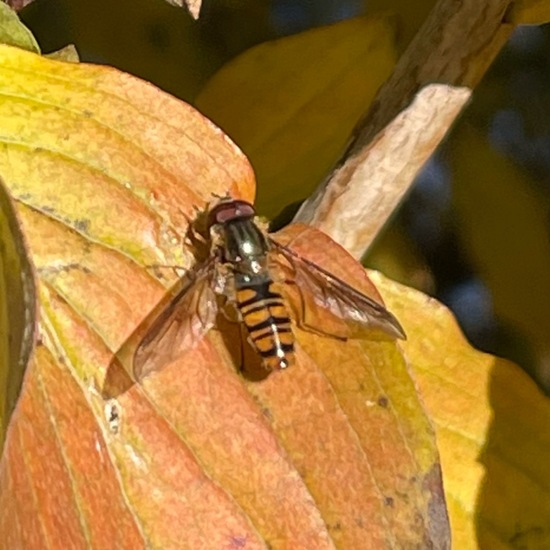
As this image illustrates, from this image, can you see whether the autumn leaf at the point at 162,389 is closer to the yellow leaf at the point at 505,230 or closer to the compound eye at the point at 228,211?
the compound eye at the point at 228,211

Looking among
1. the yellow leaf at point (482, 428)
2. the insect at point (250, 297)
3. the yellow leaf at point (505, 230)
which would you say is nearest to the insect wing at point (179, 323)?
the insect at point (250, 297)

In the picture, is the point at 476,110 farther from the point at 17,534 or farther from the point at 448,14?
the point at 17,534

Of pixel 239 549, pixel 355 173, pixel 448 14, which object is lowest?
pixel 239 549

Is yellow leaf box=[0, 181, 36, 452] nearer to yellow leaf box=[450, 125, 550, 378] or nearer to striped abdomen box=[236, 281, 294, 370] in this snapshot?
striped abdomen box=[236, 281, 294, 370]

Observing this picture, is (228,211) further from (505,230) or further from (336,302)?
(505,230)

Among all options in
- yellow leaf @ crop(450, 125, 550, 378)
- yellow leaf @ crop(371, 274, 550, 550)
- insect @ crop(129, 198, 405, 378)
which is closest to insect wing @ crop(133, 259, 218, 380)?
insect @ crop(129, 198, 405, 378)

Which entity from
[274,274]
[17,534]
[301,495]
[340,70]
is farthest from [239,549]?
[340,70]
